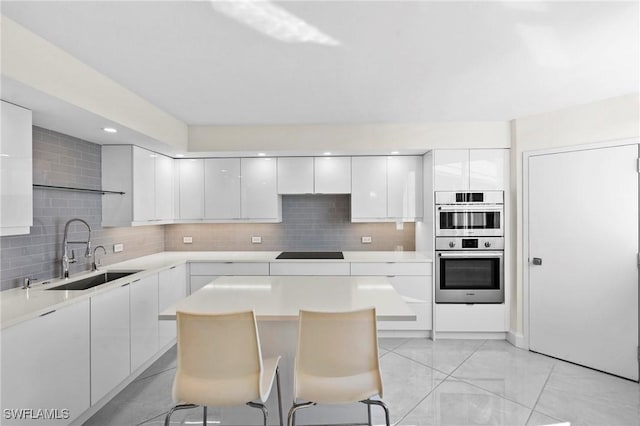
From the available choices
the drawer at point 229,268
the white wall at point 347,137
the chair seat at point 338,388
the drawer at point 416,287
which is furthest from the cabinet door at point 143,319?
the drawer at point 416,287

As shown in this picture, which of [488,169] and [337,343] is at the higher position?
[488,169]

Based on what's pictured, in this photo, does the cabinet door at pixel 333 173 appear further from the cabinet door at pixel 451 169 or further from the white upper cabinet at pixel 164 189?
the white upper cabinet at pixel 164 189

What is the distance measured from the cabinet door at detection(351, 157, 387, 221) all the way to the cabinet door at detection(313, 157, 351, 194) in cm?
8

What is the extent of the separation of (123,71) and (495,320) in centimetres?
428

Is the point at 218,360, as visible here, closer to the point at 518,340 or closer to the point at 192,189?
the point at 192,189

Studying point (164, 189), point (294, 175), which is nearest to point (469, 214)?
point (294, 175)

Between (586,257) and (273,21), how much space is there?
3.38 metres

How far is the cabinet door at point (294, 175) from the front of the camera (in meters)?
3.96

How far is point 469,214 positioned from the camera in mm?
3576

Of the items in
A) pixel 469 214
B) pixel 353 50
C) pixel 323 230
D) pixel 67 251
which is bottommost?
pixel 67 251

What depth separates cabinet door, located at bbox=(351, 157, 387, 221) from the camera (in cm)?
392

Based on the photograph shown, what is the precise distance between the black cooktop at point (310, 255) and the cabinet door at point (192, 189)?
119cm

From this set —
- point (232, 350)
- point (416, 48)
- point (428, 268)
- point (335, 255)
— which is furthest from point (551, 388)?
point (416, 48)

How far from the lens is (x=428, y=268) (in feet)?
11.9
